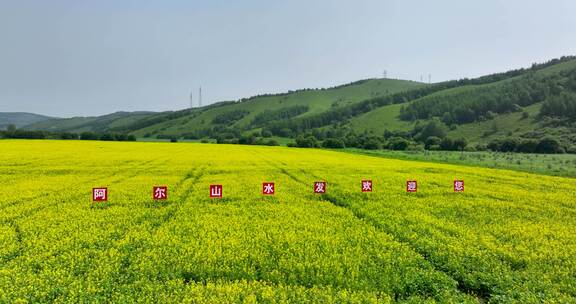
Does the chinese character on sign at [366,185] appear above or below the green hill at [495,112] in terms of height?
below

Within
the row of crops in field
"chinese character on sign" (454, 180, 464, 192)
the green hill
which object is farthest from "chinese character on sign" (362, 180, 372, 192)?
the green hill

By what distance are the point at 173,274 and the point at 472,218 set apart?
1357 cm

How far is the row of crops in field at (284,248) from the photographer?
8656 millimetres

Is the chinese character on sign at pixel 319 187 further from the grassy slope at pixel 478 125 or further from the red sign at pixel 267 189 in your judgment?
the grassy slope at pixel 478 125

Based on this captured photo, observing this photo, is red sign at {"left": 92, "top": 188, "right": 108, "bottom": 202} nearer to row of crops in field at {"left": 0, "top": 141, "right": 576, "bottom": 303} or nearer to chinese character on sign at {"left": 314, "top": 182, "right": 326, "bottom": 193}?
row of crops in field at {"left": 0, "top": 141, "right": 576, "bottom": 303}

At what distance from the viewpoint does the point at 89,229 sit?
13.1 metres

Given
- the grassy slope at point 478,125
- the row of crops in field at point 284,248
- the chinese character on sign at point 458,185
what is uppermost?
the grassy slope at point 478,125

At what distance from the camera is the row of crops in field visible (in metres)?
8.66

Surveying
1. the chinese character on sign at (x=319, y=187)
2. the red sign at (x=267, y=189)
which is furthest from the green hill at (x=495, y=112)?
the red sign at (x=267, y=189)

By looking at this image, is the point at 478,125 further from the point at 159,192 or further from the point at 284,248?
the point at 284,248

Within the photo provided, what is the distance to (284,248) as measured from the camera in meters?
11.4

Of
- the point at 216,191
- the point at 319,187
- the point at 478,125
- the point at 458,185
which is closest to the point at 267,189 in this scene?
the point at 216,191

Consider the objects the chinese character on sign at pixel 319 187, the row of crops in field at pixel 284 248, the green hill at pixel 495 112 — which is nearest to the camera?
the row of crops in field at pixel 284 248

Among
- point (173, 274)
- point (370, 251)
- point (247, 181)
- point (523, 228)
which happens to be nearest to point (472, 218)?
point (523, 228)
